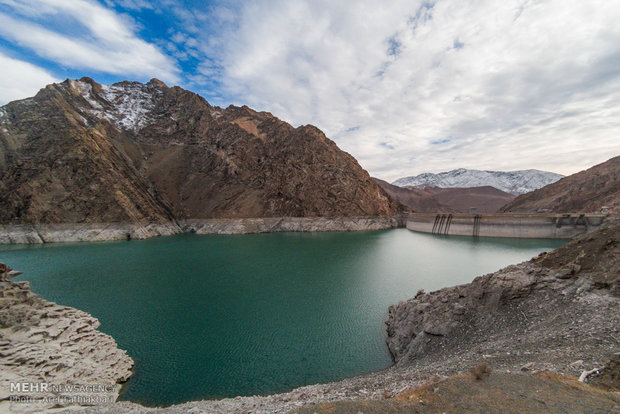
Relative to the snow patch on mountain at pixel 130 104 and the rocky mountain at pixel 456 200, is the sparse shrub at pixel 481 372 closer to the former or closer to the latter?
the snow patch on mountain at pixel 130 104

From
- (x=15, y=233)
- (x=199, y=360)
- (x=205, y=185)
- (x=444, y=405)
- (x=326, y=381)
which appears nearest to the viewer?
(x=444, y=405)

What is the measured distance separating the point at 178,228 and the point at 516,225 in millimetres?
77219

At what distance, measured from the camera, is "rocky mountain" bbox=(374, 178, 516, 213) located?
144 m

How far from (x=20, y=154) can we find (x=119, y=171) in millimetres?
17091

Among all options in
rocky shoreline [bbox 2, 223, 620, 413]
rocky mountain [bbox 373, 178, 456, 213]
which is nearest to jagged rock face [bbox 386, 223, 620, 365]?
rocky shoreline [bbox 2, 223, 620, 413]

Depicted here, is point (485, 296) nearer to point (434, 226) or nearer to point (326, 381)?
point (326, 381)

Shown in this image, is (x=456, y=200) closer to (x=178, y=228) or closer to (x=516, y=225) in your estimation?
(x=516, y=225)

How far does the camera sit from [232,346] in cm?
1307

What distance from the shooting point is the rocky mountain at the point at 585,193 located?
5247 cm

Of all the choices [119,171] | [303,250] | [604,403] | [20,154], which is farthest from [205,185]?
[604,403]

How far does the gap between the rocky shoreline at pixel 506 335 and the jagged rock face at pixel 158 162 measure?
57.8 meters

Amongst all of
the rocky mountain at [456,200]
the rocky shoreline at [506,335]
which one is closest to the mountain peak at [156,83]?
the rocky shoreline at [506,335]

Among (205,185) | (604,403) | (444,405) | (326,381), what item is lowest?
(326,381)

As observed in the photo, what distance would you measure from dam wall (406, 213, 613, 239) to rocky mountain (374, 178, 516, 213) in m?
72.0
